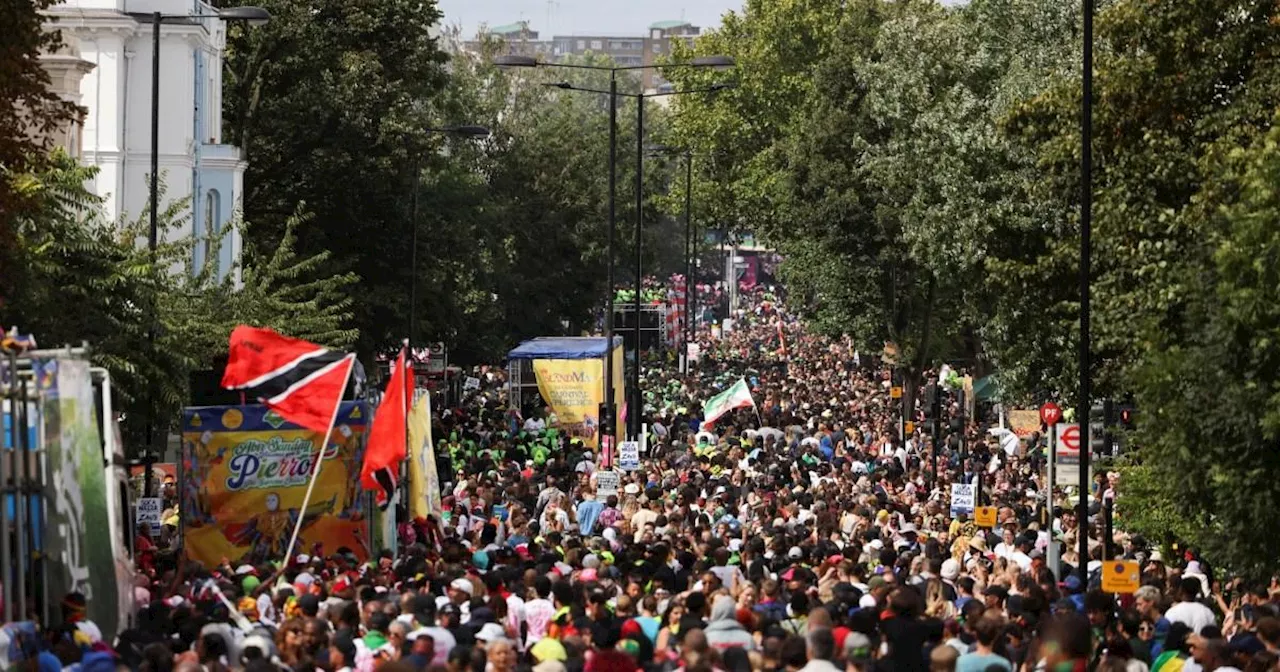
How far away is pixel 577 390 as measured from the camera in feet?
160

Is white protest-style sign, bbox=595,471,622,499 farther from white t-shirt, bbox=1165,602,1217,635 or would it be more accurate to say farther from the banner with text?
white t-shirt, bbox=1165,602,1217,635

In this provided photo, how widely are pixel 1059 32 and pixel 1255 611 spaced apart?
26.3m

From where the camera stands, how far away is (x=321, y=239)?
59000 millimetres

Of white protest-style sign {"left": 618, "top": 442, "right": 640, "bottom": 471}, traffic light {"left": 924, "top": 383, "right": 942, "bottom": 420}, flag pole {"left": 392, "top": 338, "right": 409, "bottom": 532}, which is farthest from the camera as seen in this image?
traffic light {"left": 924, "top": 383, "right": 942, "bottom": 420}

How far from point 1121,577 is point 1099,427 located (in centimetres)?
1083

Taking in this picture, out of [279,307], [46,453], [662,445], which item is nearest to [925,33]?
[662,445]

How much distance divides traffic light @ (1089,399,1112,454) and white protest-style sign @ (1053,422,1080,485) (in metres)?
2.35

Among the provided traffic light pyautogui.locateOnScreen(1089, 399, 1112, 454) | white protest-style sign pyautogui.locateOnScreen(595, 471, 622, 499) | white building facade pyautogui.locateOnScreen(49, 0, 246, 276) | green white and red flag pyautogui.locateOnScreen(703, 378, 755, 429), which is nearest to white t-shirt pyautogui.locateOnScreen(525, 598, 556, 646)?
traffic light pyautogui.locateOnScreen(1089, 399, 1112, 454)

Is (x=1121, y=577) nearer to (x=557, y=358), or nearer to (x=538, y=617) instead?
(x=538, y=617)

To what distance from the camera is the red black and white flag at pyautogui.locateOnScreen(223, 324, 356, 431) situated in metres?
23.7

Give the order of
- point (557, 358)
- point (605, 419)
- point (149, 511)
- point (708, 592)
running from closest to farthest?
point (708, 592)
point (149, 511)
point (605, 419)
point (557, 358)

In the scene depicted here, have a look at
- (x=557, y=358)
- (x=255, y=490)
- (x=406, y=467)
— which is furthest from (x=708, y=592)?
(x=557, y=358)

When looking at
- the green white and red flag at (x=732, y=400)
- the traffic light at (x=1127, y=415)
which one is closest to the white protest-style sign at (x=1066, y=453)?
the traffic light at (x=1127, y=415)

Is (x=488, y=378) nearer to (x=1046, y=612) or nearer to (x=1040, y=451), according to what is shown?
(x=1040, y=451)
